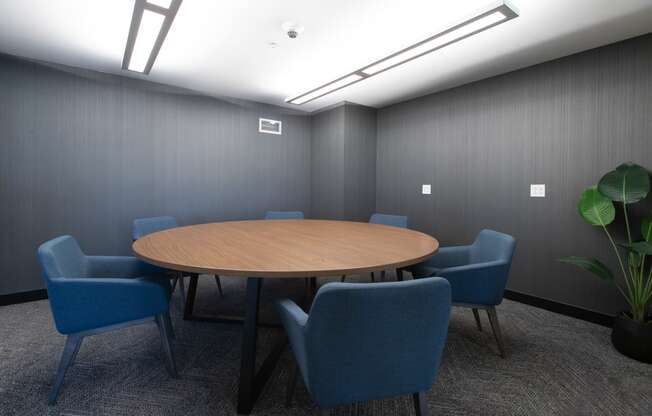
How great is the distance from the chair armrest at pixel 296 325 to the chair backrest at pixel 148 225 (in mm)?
2084

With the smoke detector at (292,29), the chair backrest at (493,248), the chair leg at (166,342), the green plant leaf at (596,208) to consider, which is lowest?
the chair leg at (166,342)

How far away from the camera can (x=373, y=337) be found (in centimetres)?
95

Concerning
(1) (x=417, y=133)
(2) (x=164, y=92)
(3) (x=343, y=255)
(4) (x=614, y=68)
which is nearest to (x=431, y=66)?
(1) (x=417, y=133)

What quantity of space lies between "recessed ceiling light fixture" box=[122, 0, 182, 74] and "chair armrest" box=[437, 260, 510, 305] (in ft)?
8.02

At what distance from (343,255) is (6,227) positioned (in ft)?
11.8

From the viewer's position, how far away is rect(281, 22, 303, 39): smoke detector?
236cm

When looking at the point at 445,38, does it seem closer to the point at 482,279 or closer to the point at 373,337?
the point at 482,279

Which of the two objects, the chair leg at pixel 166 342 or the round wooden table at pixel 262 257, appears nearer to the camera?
the round wooden table at pixel 262 257

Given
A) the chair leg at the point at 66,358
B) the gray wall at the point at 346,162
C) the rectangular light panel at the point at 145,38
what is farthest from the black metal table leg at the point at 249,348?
the gray wall at the point at 346,162

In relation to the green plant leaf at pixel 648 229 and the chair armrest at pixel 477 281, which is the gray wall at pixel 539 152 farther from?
the chair armrest at pixel 477 281

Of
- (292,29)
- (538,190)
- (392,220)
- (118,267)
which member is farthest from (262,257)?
(538,190)

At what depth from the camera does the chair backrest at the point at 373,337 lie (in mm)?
909

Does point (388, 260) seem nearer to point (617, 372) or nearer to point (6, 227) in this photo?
point (617, 372)

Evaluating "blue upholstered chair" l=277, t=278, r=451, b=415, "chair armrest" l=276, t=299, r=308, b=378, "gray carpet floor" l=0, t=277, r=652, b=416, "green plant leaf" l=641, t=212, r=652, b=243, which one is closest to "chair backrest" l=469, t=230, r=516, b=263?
"gray carpet floor" l=0, t=277, r=652, b=416
